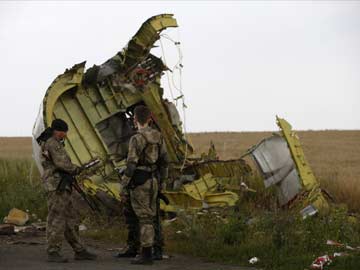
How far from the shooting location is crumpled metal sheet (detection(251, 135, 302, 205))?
43.4 ft

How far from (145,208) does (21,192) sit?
691 cm

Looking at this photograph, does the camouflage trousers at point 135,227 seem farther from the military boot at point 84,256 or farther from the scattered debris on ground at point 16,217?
the scattered debris on ground at point 16,217

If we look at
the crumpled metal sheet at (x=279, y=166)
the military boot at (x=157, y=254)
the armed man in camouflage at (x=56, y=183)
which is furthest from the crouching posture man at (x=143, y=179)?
the crumpled metal sheet at (x=279, y=166)

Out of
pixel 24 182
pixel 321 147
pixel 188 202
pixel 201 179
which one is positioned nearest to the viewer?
pixel 188 202

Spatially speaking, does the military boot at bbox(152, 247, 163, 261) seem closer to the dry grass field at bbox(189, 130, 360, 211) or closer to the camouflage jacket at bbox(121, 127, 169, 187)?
the camouflage jacket at bbox(121, 127, 169, 187)

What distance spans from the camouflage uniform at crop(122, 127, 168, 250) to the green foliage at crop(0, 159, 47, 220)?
548 centimetres

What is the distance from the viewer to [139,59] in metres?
13.9

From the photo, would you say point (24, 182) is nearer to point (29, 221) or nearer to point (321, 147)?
point (29, 221)

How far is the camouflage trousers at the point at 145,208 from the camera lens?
941 centimetres

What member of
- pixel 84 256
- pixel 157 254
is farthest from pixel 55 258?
pixel 157 254

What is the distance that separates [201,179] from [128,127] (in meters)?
1.78

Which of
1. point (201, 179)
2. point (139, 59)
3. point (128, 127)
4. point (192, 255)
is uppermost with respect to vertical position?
point (139, 59)

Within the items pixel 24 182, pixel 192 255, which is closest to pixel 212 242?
pixel 192 255

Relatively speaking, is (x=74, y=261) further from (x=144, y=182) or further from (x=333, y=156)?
(x=333, y=156)
